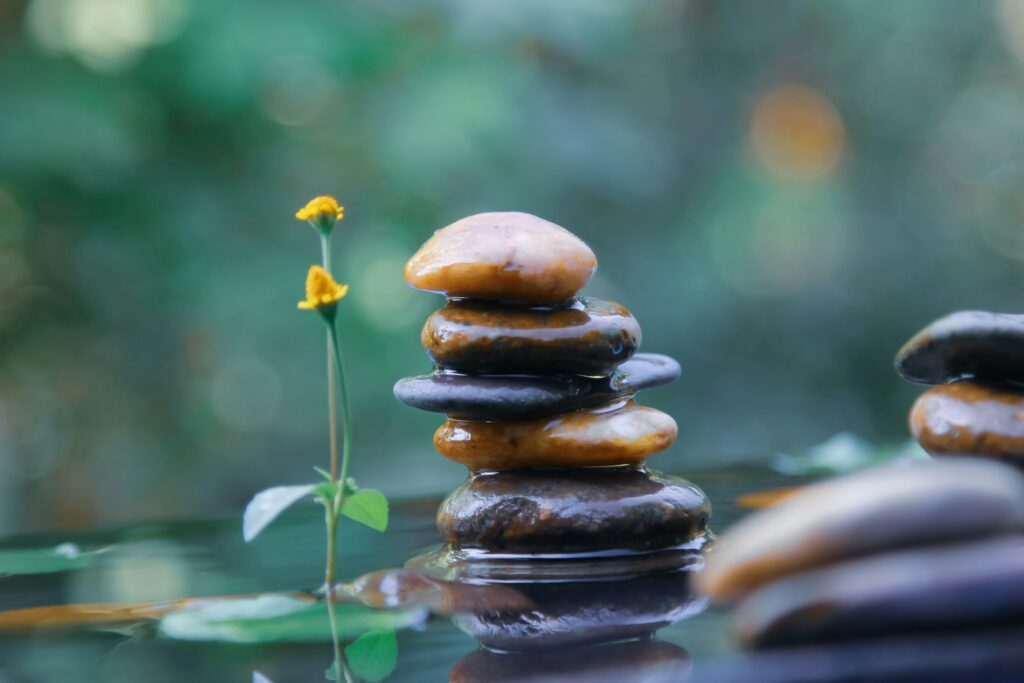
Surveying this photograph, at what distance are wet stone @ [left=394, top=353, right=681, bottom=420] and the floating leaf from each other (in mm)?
755

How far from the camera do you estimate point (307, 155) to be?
17.2 ft

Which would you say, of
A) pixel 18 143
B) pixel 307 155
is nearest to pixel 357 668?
pixel 18 143

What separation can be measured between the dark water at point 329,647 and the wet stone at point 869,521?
0.07m

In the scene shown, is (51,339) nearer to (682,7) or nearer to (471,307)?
(682,7)

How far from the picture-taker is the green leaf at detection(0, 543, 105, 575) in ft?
5.16

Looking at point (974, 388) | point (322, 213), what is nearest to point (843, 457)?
point (974, 388)

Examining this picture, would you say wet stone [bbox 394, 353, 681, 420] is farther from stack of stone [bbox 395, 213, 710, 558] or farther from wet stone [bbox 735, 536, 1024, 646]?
wet stone [bbox 735, 536, 1024, 646]

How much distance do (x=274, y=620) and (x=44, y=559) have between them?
675mm

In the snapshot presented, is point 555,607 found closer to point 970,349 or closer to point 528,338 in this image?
point 528,338

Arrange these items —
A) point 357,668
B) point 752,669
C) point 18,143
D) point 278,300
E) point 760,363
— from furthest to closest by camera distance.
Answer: point 760,363
point 278,300
point 18,143
point 357,668
point 752,669

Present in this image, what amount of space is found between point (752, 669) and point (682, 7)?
19.5ft

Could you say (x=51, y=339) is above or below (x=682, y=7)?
below

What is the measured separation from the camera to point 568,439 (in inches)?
54.9

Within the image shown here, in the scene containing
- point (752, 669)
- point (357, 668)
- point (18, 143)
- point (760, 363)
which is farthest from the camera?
point (760, 363)
